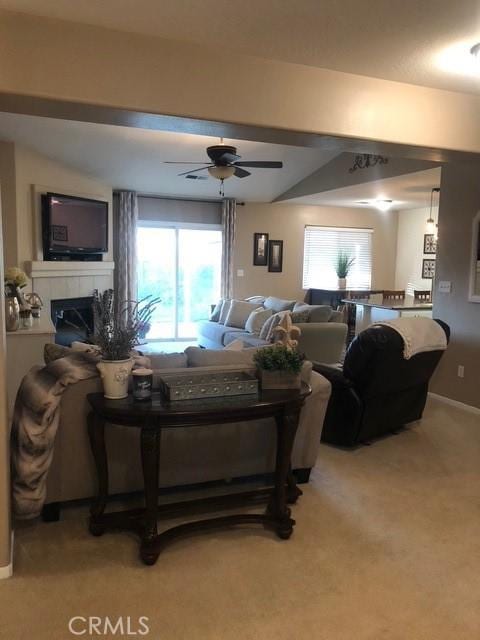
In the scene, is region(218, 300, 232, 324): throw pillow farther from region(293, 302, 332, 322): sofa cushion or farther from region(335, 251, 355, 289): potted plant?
region(335, 251, 355, 289): potted plant

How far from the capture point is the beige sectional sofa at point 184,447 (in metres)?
2.55

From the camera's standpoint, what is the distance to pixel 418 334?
365 centimetres

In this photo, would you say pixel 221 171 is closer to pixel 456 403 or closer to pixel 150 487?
pixel 456 403

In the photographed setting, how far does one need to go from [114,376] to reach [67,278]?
4.11 metres

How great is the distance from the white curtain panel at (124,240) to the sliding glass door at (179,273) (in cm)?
36

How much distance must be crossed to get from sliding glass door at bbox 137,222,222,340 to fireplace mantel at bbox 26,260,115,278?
980 millimetres

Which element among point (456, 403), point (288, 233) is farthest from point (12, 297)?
point (288, 233)

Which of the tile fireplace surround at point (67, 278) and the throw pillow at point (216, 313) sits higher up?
the tile fireplace surround at point (67, 278)

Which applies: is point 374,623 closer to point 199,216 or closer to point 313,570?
point 313,570

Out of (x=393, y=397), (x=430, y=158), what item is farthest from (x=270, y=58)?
(x=393, y=397)

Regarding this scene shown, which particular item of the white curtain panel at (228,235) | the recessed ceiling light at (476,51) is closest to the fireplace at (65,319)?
the white curtain panel at (228,235)

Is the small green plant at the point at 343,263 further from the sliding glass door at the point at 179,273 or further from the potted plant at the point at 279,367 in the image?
the potted plant at the point at 279,367

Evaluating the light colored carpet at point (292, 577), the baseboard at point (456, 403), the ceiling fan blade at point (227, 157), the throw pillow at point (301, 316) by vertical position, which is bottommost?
the light colored carpet at point (292, 577)

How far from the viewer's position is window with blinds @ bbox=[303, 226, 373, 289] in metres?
8.99
